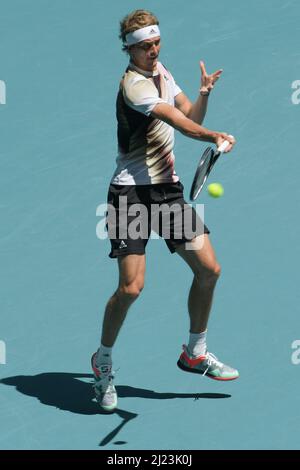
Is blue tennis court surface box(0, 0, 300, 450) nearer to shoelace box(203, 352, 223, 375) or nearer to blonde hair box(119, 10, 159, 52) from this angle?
shoelace box(203, 352, 223, 375)

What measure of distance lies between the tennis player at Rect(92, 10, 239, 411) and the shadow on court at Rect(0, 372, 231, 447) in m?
0.15

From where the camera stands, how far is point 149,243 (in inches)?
458

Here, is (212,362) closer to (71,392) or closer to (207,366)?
(207,366)

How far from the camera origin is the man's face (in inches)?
370

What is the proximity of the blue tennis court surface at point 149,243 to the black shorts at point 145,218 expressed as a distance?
1092mm

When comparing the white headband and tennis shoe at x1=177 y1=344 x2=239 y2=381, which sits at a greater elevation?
the white headband

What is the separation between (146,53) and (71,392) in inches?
101

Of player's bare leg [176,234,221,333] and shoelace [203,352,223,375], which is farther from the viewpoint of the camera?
shoelace [203,352,223,375]

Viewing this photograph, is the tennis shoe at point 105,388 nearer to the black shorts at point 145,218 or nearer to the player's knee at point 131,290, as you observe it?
the player's knee at point 131,290

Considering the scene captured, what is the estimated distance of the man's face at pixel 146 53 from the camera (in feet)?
30.8

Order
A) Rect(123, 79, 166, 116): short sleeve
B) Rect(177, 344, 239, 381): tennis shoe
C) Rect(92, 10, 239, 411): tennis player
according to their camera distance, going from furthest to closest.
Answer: Rect(177, 344, 239, 381): tennis shoe, Rect(92, 10, 239, 411): tennis player, Rect(123, 79, 166, 116): short sleeve

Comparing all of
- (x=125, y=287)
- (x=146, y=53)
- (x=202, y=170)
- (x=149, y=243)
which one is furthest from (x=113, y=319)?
(x=149, y=243)

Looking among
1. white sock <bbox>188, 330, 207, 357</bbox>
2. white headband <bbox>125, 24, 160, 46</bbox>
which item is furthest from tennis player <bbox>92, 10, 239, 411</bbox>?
white sock <bbox>188, 330, 207, 357</bbox>
